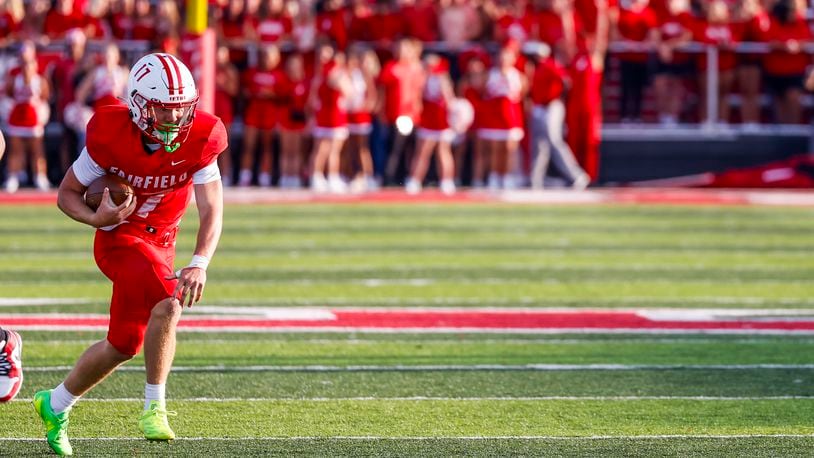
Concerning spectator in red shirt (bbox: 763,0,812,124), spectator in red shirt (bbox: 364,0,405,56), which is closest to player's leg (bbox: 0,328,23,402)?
spectator in red shirt (bbox: 364,0,405,56)

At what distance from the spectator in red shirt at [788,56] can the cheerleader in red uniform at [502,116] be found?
3151 mm


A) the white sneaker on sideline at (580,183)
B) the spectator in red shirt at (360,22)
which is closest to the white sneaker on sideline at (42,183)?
the spectator in red shirt at (360,22)

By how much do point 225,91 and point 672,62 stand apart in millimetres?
5173

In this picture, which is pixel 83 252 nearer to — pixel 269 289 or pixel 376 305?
pixel 269 289

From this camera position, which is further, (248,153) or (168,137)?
(248,153)

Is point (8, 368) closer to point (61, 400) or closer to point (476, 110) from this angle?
point (61, 400)

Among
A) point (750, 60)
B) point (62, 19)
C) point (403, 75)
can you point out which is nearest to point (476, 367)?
point (403, 75)

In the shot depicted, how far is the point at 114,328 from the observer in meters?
5.14

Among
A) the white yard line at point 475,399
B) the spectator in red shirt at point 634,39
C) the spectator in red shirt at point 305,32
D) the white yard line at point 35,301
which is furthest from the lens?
the spectator in red shirt at point 634,39

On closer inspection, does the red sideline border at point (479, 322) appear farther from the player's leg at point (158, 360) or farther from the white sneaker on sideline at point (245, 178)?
the white sneaker on sideline at point (245, 178)

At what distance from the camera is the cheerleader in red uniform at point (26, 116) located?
1578cm

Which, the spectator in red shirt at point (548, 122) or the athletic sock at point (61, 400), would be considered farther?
the spectator in red shirt at point (548, 122)

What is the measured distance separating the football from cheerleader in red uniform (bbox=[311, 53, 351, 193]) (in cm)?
1074

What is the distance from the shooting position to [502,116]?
16.0 metres
